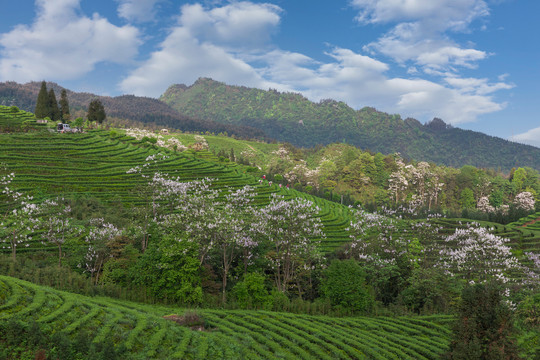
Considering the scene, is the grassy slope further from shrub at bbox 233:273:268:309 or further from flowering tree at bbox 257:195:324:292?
shrub at bbox 233:273:268:309

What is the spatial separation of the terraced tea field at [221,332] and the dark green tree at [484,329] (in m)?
5.50

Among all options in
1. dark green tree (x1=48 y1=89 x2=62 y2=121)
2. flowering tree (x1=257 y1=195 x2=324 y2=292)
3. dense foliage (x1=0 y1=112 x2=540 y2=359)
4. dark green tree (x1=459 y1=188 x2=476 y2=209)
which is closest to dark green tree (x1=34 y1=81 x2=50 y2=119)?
dark green tree (x1=48 y1=89 x2=62 y2=121)

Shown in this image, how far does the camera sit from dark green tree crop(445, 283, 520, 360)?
53.6ft

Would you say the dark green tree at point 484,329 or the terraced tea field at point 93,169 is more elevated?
the terraced tea field at point 93,169

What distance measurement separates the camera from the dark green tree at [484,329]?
16.3 metres

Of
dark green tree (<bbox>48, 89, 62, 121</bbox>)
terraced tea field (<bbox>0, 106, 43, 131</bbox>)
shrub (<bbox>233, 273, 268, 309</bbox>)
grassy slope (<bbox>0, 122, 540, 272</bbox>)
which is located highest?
dark green tree (<bbox>48, 89, 62, 121</bbox>)

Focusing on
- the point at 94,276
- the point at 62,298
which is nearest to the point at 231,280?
the point at 94,276

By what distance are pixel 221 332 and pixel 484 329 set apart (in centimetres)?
1497

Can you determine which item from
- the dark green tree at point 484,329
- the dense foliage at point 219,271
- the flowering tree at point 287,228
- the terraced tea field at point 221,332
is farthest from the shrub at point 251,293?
the dark green tree at point 484,329

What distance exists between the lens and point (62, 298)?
66.1ft

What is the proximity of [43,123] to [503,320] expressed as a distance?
10247cm

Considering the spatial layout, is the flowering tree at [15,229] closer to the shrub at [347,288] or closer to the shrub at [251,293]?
the shrub at [251,293]

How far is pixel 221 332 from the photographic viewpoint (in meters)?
20.8

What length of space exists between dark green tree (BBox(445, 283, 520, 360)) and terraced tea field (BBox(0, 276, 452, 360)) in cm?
550
